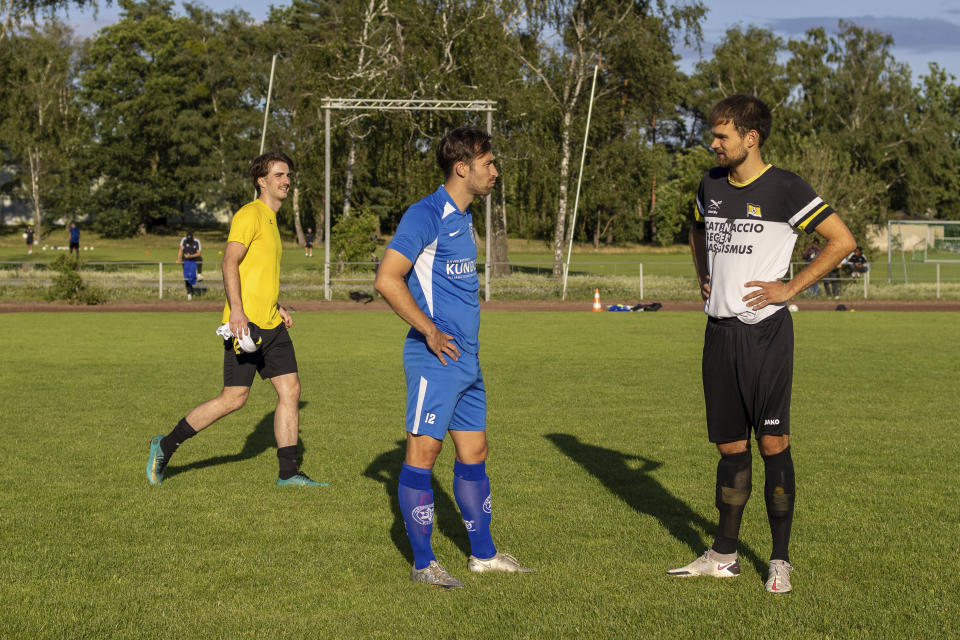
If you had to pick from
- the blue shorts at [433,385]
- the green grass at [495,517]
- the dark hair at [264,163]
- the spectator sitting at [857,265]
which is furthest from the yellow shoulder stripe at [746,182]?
the spectator sitting at [857,265]

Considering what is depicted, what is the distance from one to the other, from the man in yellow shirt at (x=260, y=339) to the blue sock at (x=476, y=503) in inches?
83.9

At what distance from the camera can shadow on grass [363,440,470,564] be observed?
552cm

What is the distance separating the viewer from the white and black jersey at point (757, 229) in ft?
15.0

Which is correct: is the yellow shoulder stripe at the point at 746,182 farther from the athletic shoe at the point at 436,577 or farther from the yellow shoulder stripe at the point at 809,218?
the athletic shoe at the point at 436,577

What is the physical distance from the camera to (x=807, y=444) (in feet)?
27.1

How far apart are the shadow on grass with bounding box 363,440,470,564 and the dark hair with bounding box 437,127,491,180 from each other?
6.67 ft

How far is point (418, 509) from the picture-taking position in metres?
4.77

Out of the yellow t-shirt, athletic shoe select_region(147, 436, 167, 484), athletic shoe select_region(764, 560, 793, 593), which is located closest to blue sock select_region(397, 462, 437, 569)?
athletic shoe select_region(764, 560, 793, 593)

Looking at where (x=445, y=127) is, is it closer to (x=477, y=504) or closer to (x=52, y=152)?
(x=477, y=504)

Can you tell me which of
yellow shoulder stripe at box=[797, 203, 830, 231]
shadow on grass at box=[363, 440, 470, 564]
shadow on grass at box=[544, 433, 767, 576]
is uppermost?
yellow shoulder stripe at box=[797, 203, 830, 231]

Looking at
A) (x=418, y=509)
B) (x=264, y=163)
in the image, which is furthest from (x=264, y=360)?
(x=418, y=509)

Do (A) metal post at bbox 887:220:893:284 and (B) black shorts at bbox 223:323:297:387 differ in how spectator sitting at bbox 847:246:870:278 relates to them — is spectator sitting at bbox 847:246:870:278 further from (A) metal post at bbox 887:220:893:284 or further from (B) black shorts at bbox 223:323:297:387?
(B) black shorts at bbox 223:323:297:387

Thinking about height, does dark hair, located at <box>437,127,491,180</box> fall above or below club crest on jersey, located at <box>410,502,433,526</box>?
above

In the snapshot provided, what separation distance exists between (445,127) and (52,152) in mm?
43851
